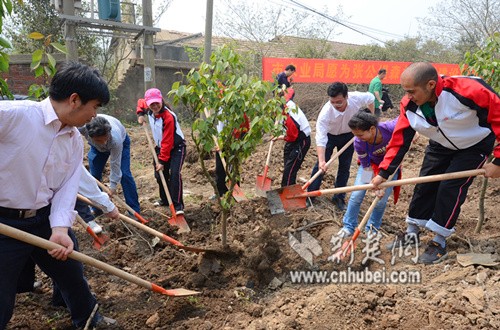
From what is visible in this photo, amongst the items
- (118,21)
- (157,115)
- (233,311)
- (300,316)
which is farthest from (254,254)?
(118,21)

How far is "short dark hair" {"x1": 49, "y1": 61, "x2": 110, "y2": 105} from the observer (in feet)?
6.51

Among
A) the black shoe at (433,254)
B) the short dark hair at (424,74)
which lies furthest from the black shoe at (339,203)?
the short dark hair at (424,74)

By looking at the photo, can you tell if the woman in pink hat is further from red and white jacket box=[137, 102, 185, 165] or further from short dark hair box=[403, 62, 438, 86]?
short dark hair box=[403, 62, 438, 86]

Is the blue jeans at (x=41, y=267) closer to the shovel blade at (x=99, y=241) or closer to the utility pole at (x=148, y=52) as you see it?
the shovel blade at (x=99, y=241)

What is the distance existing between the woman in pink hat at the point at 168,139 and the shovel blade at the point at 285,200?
112cm

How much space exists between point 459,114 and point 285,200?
2133mm

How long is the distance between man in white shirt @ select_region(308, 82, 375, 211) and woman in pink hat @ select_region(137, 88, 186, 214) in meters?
1.77

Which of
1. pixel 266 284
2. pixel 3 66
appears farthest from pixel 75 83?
pixel 266 284

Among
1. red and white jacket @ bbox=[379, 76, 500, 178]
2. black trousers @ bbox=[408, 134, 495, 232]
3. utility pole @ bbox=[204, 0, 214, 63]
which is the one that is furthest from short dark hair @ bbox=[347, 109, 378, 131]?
utility pole @ bbox=[204, 0, 214, 63]

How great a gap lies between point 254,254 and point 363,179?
1.44 m

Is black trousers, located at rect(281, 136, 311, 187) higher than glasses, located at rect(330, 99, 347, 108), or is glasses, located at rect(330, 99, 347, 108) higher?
glasses, located at rect(330, 99, 347, 108)

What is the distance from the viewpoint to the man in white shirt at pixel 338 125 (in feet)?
15.0

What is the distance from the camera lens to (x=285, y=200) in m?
4.55

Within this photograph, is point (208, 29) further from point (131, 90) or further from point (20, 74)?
point (20, 74)
